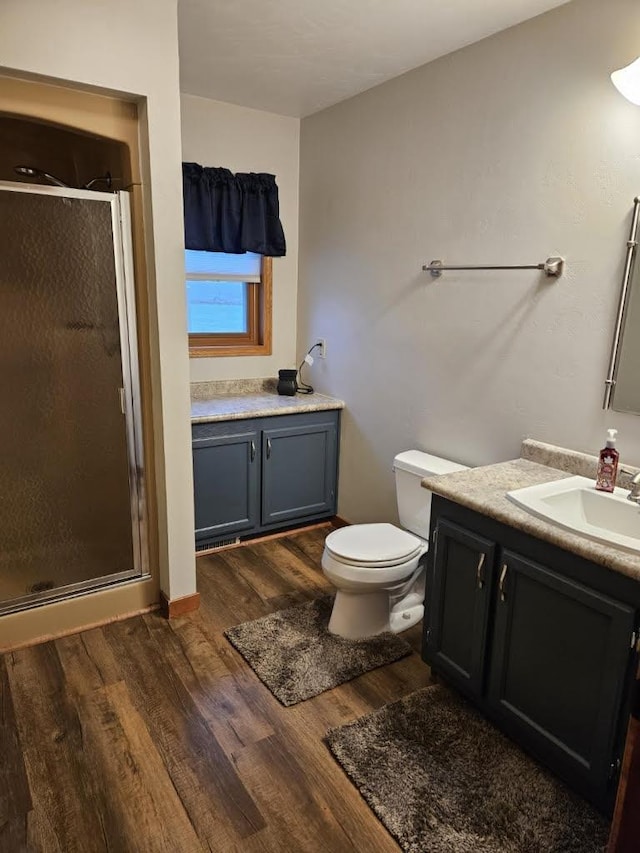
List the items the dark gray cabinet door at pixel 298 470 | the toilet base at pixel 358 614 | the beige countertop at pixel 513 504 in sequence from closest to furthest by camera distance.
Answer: the beige countertop at pixel 513 504 < the toilet base at pixel 358 614 < the dark gray cabinet door at pixel 298 470

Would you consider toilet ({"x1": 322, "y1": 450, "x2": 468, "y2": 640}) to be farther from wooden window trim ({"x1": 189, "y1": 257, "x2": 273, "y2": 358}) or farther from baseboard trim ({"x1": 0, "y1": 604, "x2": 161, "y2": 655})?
wooden window trim ({"x1": 189, "y1": 257, "x2": 273, "y2": 358})

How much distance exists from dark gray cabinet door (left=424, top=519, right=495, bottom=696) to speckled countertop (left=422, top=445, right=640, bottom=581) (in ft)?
0.40

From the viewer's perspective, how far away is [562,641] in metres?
1.61

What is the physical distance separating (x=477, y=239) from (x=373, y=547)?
139 cm

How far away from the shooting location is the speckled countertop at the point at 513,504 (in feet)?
4.76

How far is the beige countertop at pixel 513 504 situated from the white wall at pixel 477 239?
8.4 inches

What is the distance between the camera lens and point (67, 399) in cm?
234

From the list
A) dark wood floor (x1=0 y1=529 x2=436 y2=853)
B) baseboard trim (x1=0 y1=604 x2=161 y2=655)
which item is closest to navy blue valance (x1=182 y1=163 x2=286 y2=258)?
baseboard trim (x1=0 y1=604 x2=161 y2=655)

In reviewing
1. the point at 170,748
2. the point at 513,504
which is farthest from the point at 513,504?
the point at 170,748

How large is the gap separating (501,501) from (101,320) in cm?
169

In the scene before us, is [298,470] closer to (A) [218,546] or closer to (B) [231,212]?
(A) [218,546]

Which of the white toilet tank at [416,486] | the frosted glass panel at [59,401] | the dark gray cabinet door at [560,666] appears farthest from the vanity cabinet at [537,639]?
the frosted glass panel at [59,401]

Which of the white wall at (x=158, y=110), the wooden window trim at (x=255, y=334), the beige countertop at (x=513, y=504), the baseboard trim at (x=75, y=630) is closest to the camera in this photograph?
the beige countertop at (x=513, y=504)

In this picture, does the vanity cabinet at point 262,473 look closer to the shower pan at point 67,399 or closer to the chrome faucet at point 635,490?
the shower pan at point 67,399
